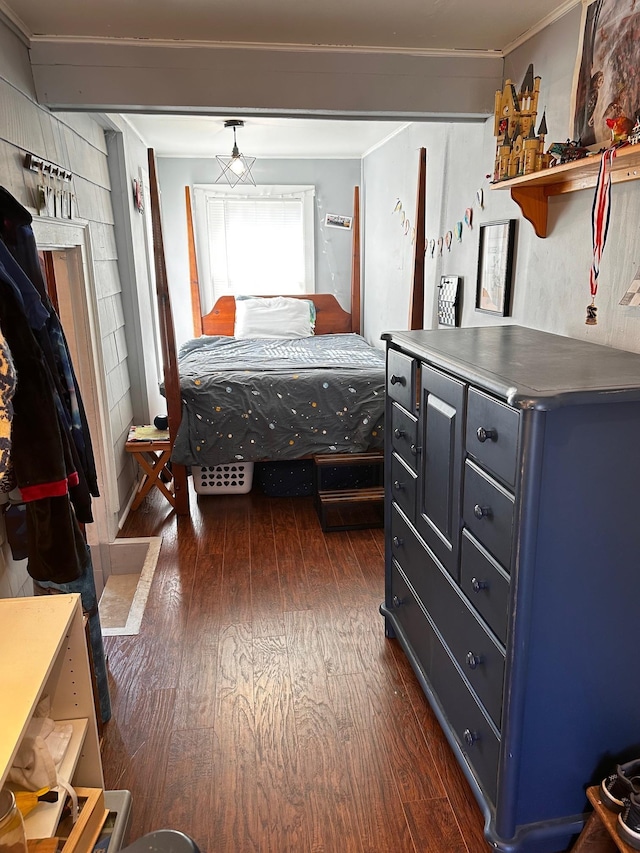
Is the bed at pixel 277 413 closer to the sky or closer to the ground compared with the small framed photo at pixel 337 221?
closer to the ground

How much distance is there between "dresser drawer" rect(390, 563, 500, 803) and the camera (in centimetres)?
153

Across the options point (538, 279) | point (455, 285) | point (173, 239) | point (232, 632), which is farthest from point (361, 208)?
point (232, 632)

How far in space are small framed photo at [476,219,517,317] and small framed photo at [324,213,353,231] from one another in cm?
317

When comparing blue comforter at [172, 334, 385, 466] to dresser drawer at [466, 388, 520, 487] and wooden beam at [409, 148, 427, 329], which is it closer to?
wooden beam at [409, 148, 427, 329]

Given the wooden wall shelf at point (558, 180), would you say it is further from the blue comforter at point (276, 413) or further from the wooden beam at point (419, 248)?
→ the blue comforter at point (276, 413)

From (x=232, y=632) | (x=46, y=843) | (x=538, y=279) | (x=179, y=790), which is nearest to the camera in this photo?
(x=46, y=843)

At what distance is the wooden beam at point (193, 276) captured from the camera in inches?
217

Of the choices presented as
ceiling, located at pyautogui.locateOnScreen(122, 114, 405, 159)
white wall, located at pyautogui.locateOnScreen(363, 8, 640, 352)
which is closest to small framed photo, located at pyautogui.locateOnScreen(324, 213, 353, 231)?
ceiling, located at pyautogui.locateOnScreen(122, 114, 405, 159)

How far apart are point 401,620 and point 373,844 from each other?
78 centimetres

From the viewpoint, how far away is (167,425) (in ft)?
12.3

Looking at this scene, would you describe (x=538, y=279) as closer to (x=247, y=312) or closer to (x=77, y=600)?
(x=77, y=600)

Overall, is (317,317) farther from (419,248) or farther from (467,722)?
(467,722)

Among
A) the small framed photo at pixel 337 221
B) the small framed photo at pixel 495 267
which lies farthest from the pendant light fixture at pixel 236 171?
the small framed photo at pixel 495 267

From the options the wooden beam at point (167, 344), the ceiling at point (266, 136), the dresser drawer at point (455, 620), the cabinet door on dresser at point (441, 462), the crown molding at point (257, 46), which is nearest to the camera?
the dresser drawer at point (455, 620)
